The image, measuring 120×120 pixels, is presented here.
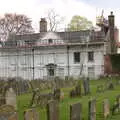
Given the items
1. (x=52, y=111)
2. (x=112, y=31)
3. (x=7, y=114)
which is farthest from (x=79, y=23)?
(x=7, y=114)

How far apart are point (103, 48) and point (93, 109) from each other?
39.3 m

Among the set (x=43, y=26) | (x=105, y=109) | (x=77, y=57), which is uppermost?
(x=43, y=26)

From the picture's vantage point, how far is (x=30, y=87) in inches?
1265

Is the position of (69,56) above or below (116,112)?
above

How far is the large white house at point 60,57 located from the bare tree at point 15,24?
15640 mm

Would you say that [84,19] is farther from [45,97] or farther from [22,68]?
[45,97]

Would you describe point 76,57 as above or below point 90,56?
below

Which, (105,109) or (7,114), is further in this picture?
(105,109)

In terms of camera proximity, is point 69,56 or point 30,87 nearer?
point 30,87

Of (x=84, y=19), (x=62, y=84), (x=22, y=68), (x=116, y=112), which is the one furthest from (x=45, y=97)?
(x=84, y=19)

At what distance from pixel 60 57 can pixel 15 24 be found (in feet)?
71.8

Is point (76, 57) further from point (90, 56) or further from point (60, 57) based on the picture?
point (60, 57)

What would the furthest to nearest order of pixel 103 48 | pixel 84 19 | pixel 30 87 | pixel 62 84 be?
pixel 84 19 → pixel 103 48 → pixel 62 84 → pixel 30 87

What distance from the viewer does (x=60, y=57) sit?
5397cm
